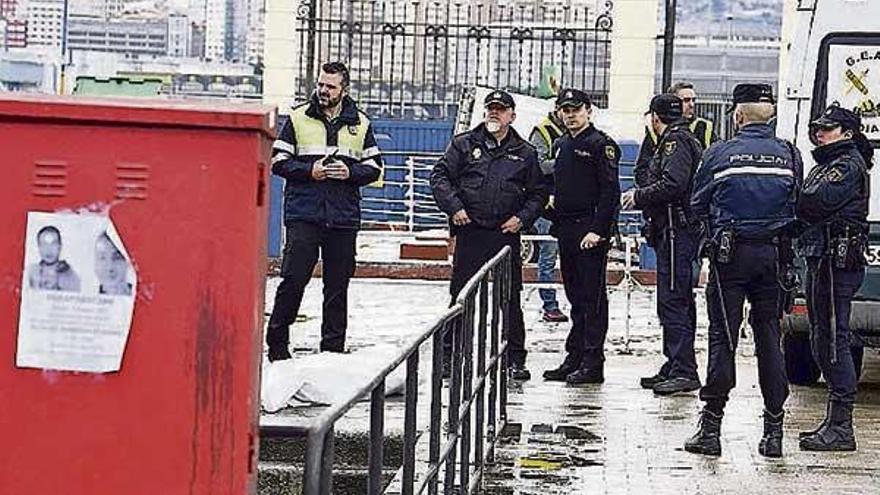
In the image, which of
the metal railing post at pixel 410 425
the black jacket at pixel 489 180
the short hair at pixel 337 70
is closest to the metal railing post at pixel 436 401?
the metal railing post at pixel 410 425

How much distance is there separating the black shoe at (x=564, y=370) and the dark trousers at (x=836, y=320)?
2541 millimetres

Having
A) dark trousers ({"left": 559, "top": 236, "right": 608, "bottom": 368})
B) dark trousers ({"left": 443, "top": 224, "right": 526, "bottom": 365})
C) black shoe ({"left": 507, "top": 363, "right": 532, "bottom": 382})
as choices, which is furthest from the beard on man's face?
black shoe ({"left": 507, "top": 363, "right": 532, "bottom": 382})

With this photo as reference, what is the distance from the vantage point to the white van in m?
11.1

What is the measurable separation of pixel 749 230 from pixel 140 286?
5.08 meters

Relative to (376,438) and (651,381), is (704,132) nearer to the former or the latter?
(651,381)

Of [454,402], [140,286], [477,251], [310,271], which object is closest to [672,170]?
[477,251]

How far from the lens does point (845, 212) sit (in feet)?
29.2

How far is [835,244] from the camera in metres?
8.88

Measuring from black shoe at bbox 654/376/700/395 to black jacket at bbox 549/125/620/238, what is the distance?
3.18 ft

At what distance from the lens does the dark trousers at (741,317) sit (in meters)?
8.67

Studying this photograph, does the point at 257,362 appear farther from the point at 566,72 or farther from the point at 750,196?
the point at 566,72

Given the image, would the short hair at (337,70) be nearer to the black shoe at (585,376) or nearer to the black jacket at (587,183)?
the black jacket at (587,183)

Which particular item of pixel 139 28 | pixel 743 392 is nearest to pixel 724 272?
pixel 743 392

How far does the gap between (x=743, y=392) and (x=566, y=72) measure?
14935 mm
